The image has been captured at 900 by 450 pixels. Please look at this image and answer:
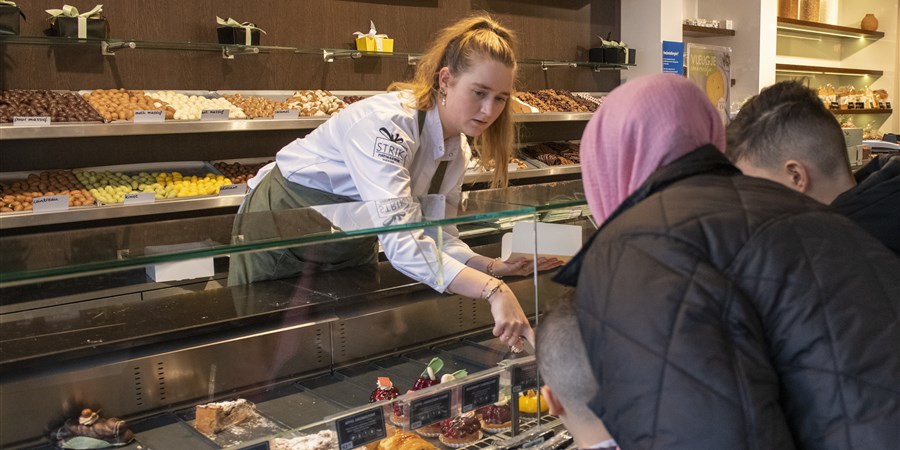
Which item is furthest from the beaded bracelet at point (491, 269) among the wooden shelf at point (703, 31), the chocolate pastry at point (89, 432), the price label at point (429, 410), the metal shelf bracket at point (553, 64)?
the wooden shelf at point (703, 31)

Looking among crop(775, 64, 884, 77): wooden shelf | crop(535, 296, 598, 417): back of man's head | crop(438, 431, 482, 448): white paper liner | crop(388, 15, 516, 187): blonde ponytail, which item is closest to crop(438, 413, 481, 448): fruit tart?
crop(438, 431, 482, 448): white paper liner

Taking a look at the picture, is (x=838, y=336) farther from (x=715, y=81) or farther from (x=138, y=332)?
(x=715, y=81)

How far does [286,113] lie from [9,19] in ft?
5.15

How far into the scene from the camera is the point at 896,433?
3.81 ft

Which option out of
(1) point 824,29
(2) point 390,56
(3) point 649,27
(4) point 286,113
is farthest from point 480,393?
(1) point 824,29

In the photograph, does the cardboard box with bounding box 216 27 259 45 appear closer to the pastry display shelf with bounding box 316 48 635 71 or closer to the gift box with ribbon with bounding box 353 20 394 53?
the pastry display shelf with bounding box 316 48 635 71

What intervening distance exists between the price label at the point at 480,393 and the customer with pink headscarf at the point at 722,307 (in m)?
0.95

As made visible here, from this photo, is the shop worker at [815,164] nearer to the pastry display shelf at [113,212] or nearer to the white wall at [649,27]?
the pastry display shelf at [113,212]

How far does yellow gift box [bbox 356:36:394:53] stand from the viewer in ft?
18.9

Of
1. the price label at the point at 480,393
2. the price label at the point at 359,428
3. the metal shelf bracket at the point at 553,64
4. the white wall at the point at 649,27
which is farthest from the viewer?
the white wall at the point at 649,27

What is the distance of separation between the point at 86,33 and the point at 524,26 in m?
3.78

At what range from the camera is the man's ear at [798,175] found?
72.8 inches

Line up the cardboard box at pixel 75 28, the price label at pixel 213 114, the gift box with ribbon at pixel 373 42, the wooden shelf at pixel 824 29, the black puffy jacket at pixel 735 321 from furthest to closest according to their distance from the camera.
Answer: the wooden shelf at pixel 824 29
the gift box with ribbon at pixel 373 42
the price label at pixel 213 114
the cardboard box at pixel 75 28
the black puffy jacket at pixel 735 321

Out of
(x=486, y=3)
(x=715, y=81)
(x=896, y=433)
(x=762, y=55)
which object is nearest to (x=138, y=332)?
(x=896, y=433)
